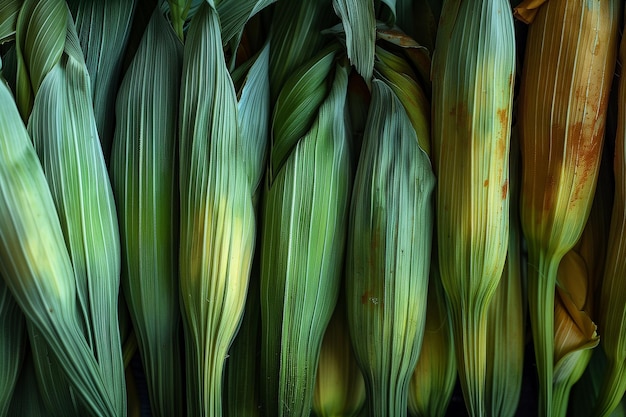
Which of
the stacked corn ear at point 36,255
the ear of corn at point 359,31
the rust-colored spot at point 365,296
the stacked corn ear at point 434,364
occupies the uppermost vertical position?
the ear of corn at point 359,31

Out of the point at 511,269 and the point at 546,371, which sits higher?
the point at 511,269

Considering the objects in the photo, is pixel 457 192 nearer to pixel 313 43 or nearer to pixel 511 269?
pixel 511 269

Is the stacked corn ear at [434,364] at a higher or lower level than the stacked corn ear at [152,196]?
lower

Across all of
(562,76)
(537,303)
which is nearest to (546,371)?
(537,303)

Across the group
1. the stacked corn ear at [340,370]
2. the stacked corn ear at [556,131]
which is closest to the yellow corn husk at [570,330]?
the stacked corn ear at [556,131]

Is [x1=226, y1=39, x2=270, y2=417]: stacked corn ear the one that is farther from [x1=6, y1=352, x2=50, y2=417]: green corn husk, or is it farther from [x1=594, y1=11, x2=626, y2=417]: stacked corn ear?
[x1=594, y1=11, x2=626, y2=417]: stacked corn ear

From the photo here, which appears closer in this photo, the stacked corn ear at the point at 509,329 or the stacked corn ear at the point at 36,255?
the stacked corn ear at the point at 36,255

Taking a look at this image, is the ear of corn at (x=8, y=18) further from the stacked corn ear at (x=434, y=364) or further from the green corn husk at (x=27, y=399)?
the stacked corn ear at (x=434, y=364)
